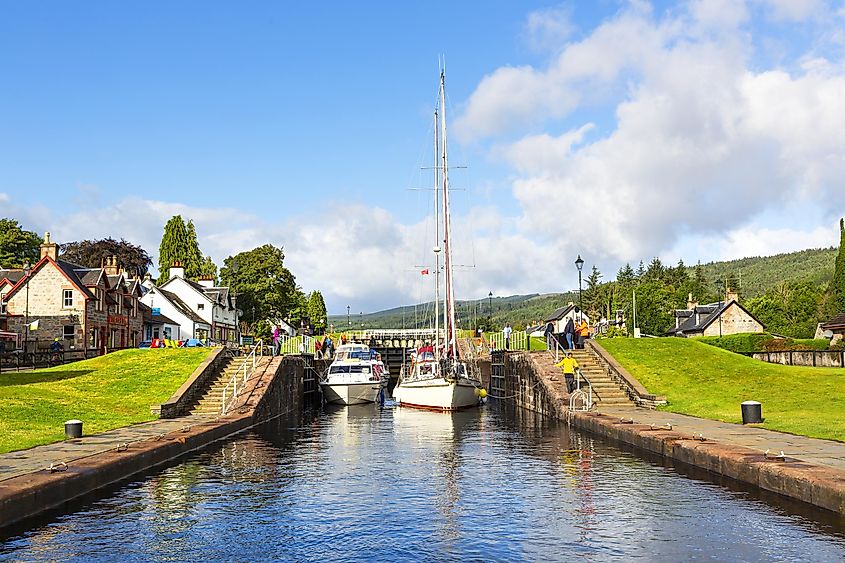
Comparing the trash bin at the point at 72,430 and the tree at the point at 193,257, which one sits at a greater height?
the tree at the point at 193,257

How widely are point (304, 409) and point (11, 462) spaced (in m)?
32.6

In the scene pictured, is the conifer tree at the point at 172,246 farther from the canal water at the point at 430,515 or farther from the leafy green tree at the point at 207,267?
the canal water at the point at 430,515

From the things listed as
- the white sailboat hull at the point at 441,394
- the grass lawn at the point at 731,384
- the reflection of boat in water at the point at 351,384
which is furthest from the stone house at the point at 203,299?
the grass lawn at the point at 731,384

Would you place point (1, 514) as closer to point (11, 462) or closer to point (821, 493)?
point (11, 462)

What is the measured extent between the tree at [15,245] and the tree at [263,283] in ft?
78.5

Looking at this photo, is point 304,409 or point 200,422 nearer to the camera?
point 200,422

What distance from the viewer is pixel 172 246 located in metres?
124

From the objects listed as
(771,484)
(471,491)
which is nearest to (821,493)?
(771,484)

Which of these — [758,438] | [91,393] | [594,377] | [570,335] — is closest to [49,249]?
[91,393]

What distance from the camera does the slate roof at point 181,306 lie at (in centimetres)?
8662

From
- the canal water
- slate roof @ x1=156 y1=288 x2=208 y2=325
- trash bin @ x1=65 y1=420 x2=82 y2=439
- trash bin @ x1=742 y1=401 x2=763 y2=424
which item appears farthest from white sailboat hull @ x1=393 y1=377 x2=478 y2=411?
slate roof @ x1=156 y1=288 x2=208 y2=325

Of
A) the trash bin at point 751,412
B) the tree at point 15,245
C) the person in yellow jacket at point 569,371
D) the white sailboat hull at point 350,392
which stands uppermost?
the tree at point 15,245

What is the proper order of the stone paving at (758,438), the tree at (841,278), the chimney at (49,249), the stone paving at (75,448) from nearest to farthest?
the stone paving at (75,448) → the stone paving at (758,438) → the chimney at (49,249) → the tree at (841,278)

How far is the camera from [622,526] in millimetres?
13984
